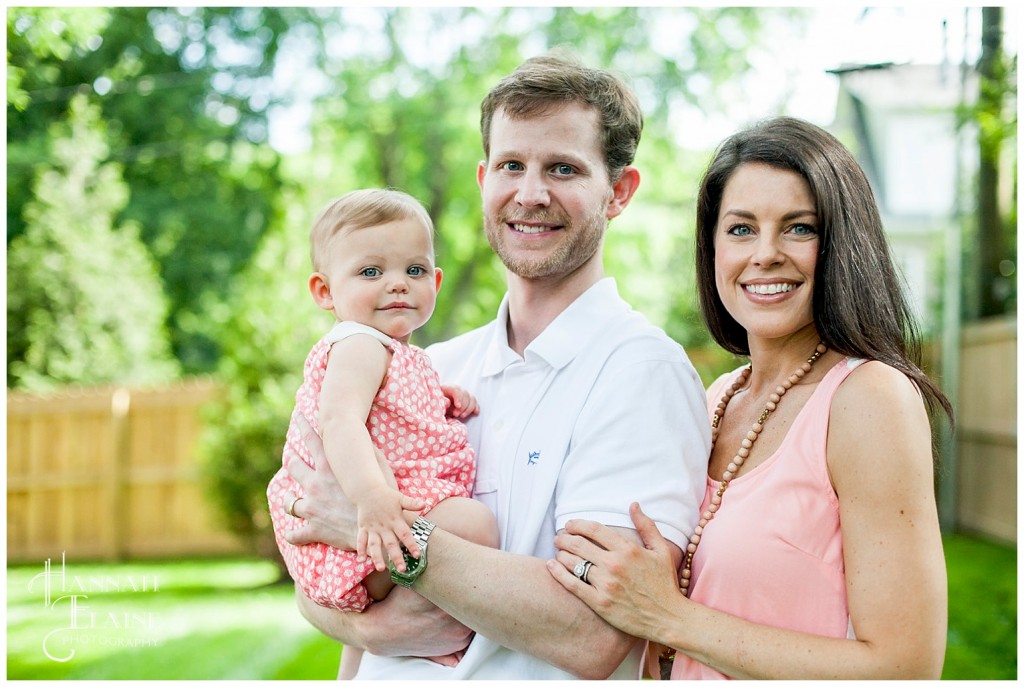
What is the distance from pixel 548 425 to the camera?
2135 mm

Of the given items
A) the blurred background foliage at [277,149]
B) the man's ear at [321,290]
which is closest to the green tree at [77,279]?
the blurred background foliage at [277,149]

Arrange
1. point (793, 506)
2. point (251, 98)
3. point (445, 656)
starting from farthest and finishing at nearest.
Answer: point (251, 98) < point (445, 656) < point (793, 506)

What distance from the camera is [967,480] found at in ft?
30.4

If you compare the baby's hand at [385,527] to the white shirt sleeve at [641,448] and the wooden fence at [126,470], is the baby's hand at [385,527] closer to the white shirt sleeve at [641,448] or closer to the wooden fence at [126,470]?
the white shirt sleeve at [641,448]

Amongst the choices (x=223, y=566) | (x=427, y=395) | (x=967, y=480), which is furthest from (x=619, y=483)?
(x=967, y=480)

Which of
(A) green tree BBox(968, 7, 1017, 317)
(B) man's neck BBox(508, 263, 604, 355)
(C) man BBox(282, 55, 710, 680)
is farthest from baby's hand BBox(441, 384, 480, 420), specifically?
(A) green tree BBox(968, 7, 1017, 317)

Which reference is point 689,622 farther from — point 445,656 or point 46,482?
point 46,482

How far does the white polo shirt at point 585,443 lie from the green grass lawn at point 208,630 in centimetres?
367

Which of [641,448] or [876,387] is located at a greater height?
[876,387]

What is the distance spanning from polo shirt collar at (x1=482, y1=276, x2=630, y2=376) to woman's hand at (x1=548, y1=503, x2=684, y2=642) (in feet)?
1.40

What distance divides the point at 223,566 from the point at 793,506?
807 centimetres

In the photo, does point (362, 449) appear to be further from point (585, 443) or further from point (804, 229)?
point (804, 229)

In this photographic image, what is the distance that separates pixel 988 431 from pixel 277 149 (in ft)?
27.8

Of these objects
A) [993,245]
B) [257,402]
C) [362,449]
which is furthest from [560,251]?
[993,245]
